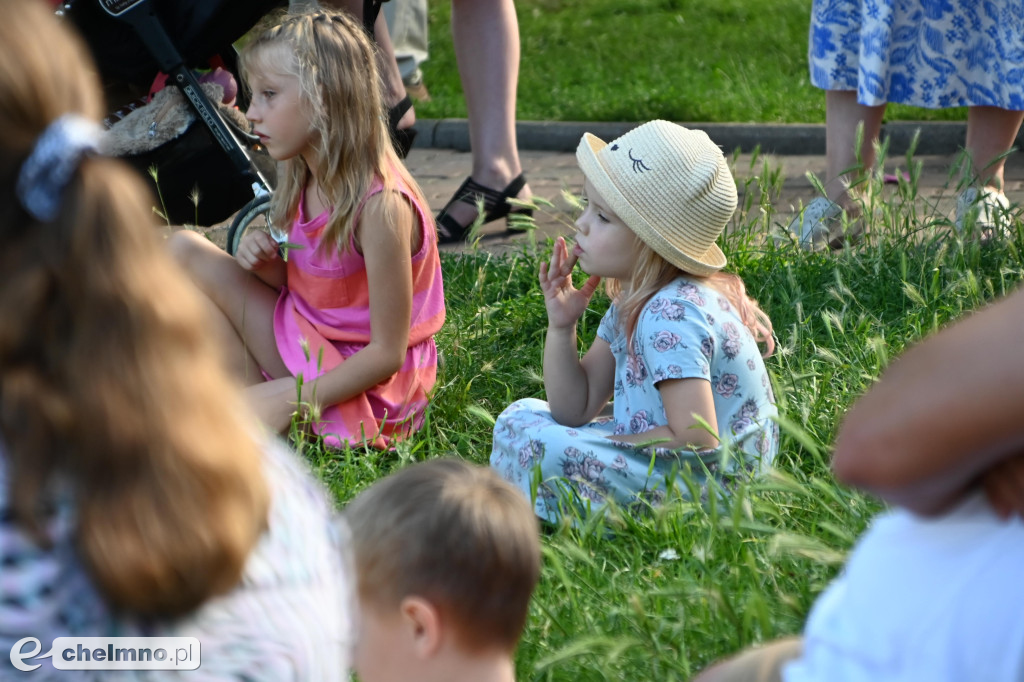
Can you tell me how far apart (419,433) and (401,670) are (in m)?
1.41

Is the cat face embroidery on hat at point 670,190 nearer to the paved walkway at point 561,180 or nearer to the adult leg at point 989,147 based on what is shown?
the adult leg at point 989,147

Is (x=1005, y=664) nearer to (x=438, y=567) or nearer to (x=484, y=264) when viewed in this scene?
(x=438, y=567)

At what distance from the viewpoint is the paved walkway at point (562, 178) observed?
4.74 m

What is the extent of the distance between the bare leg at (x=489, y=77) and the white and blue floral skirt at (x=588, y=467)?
1923 mm

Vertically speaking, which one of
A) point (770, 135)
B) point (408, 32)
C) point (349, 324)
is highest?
point (349, 324)

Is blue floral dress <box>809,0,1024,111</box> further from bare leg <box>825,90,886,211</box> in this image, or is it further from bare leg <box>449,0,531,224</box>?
bare leg <box>449,0,531,224</box>

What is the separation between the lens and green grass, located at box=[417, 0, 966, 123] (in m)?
6.57

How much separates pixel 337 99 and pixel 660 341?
3.21 ft

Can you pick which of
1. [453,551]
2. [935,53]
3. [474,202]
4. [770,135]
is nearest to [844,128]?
[935,53]

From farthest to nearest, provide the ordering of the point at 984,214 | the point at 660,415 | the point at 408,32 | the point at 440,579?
the point at 408,32, the point at 984,214, the point at 660,415, the point at 440,579

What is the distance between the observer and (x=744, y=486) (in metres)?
1.79

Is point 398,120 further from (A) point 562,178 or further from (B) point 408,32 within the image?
(B) point 408,32

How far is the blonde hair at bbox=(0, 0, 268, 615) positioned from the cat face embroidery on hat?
1.45 m

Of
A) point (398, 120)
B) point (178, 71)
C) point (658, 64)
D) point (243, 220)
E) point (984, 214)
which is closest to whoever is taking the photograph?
point (243, 220)
